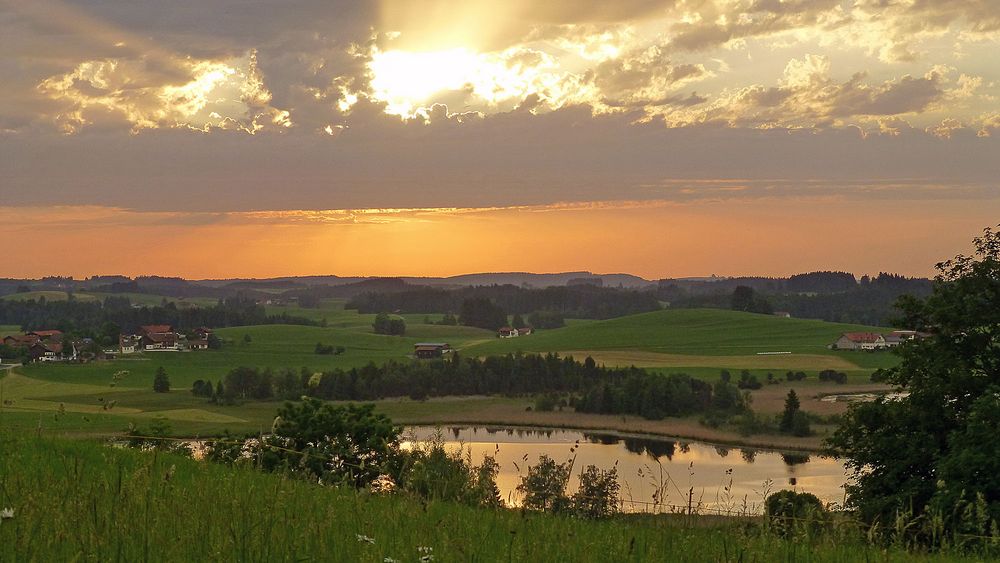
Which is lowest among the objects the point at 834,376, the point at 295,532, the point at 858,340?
the point at 834,376

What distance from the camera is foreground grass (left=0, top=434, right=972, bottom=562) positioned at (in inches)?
213

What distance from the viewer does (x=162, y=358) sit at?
180m

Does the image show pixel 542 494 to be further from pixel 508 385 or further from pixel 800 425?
pixel 508 385

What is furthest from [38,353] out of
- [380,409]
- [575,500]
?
[575,500]

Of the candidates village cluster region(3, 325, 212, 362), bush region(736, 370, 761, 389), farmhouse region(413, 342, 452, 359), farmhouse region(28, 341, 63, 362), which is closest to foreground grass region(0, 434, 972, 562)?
bush region(736, 370, 761, 389)

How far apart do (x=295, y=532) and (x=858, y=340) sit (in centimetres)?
19225

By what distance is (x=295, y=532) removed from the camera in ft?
19.7

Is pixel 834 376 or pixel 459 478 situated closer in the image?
pixel 459 478

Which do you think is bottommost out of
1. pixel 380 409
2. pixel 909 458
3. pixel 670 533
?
pixel 380 409

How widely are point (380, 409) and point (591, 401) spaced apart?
31949 millimetres

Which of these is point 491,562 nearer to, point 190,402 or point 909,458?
point 909,458

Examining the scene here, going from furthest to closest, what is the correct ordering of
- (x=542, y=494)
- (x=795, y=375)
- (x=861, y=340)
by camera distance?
(x=861, y=340), (x=795, y=375), (x=542, y=494)

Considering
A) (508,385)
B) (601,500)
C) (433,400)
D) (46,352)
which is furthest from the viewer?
(46,352)

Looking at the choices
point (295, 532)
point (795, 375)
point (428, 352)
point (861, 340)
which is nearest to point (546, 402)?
point (795, 375)
